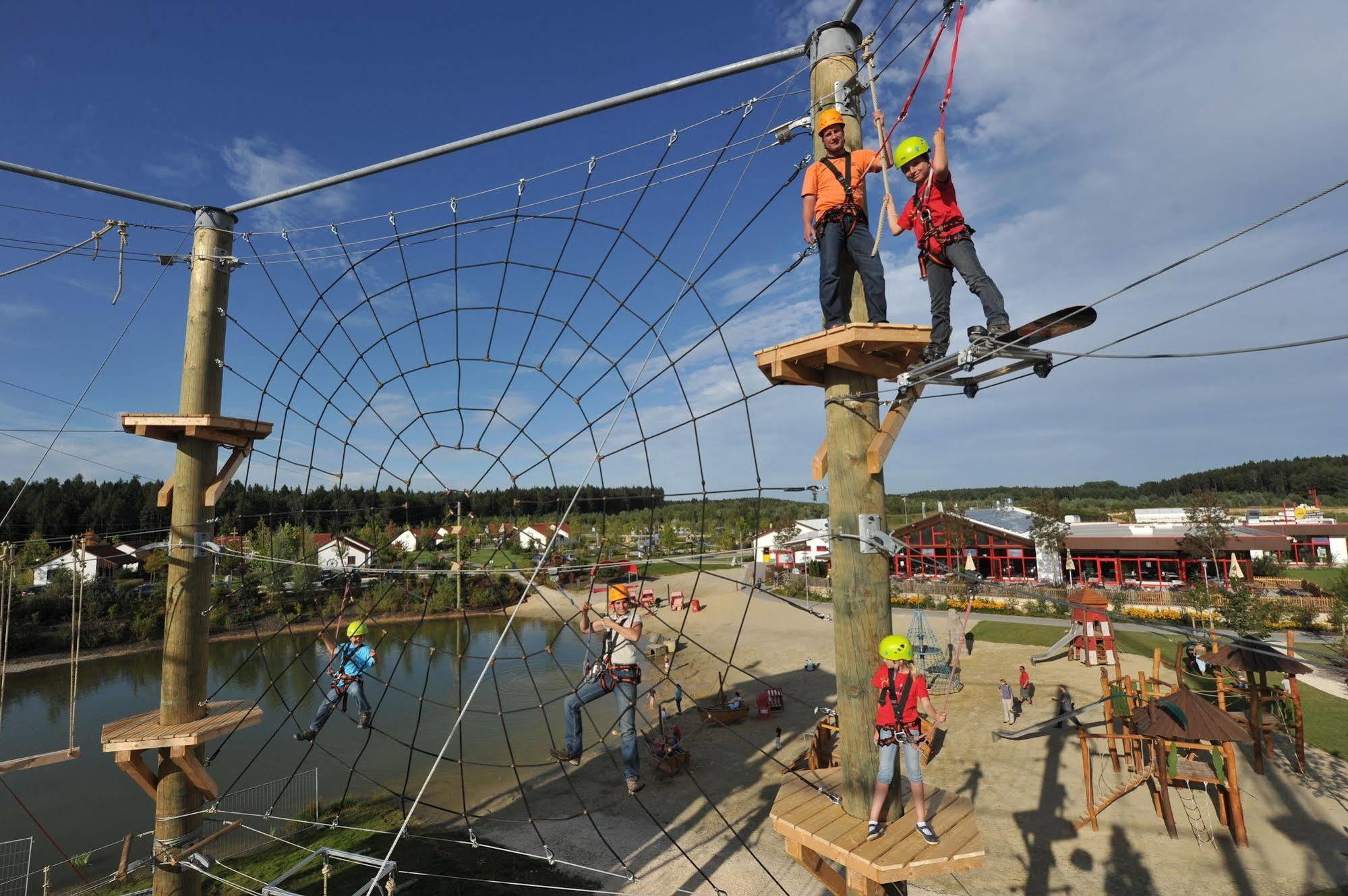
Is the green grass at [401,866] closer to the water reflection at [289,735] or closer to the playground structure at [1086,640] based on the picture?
the water reflection at [289,735]

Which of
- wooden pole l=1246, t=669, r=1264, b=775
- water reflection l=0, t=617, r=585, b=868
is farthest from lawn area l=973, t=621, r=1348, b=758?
water reflection l=0, t=617, r=585, b=868

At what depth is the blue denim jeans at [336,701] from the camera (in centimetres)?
623

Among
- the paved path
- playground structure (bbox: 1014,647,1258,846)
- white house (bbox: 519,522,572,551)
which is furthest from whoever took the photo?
the paved path

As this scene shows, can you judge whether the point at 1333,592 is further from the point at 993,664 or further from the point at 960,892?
the point at 960,892

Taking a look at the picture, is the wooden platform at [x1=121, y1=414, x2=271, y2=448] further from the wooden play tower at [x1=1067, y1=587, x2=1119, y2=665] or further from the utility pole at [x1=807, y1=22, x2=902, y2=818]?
the wooden play tower at [x1=1067, y1=587, x2=1119, y2=665]

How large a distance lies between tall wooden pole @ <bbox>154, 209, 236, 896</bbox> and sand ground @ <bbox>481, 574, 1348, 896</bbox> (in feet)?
12.4

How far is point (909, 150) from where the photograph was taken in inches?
133

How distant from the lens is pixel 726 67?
4.20 m

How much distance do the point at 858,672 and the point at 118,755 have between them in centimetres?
653

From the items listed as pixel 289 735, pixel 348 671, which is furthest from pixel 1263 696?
pixel 289 735

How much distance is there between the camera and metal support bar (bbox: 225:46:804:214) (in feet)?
13.6

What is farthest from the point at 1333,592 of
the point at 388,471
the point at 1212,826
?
the point at 388,471

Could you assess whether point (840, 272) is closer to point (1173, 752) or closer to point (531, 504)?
point (531, 504)

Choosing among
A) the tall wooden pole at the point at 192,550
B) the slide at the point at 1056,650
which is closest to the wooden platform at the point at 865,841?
the tall wooden pole at the point at 192,550
